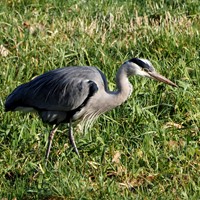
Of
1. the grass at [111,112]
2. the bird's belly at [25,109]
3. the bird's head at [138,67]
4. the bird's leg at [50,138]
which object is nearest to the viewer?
the grass at [111,112]

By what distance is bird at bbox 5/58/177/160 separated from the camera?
24.4 ft

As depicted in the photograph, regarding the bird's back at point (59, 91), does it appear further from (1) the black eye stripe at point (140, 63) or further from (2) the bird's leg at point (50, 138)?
(1) the black eye stripe at point (140, 63)

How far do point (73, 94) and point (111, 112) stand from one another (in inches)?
25.0

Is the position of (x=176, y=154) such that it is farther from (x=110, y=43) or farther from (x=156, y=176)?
(x=110, y=43)

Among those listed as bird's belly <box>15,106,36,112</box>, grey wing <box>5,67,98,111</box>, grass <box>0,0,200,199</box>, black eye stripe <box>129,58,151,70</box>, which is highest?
black eye stripe <box>129,58,151,70</box>

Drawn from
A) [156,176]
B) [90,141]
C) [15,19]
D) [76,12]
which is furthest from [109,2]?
[156,176]

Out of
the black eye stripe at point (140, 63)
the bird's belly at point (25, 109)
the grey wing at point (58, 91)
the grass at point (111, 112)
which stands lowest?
the grass at point (111, 112)

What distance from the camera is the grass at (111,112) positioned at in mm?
6613

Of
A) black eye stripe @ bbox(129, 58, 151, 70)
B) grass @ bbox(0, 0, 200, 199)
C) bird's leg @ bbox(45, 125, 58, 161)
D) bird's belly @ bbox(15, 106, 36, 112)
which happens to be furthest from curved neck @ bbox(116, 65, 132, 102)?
bird's belly @ bbox(15, 106, 36, 112)

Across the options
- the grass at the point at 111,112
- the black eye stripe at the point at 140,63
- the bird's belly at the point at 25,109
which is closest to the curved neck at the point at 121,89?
the black eye stripe at the point at 140,63

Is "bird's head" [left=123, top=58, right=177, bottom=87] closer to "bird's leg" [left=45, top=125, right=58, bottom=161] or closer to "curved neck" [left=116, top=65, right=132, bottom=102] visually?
"curved neck" [left=116, top=65, right=132, bottom=102]

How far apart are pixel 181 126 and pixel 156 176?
114cm

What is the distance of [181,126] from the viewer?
7.83 meters

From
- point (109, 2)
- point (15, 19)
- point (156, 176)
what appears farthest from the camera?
point (109, 2)
